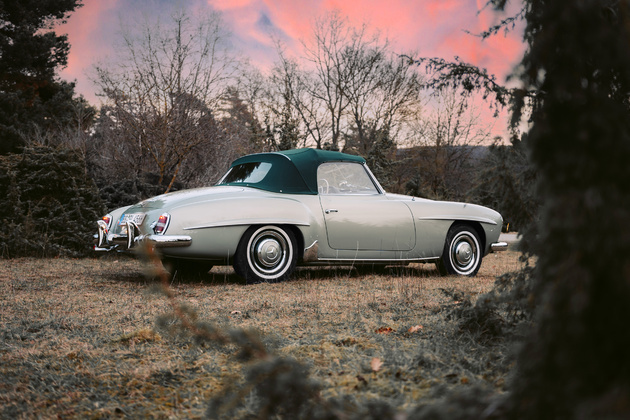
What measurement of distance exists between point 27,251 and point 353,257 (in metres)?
5.63

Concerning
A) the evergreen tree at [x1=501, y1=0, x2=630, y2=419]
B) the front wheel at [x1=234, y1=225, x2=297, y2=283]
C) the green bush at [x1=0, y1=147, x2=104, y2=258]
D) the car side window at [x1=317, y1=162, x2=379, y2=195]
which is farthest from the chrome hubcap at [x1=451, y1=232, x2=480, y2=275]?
the evergreen tree at [x1=501, y1=0, x2=630, y2=419]

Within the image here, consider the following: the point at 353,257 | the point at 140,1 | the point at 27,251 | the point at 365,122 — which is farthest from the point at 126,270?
the point at 365,122

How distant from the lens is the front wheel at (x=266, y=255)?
6148mm

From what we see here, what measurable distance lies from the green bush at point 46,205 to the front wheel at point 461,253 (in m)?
6.02

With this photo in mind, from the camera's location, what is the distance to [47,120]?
25922mm

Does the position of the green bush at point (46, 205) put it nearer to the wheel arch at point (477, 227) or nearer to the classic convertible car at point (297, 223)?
the classic convertible car at point (297, 223)

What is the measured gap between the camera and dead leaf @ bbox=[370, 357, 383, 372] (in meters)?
2.62

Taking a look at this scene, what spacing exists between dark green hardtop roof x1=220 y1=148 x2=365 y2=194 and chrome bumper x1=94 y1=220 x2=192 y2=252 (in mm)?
1433

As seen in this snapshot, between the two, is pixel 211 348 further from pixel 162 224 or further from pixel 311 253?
pixel 311 253

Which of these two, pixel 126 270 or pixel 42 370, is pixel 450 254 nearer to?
pixel 126 270

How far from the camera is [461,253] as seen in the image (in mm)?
7496

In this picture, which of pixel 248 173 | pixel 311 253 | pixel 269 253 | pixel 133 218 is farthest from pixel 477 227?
pixel 133 218

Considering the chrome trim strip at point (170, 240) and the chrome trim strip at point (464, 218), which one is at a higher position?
the chrome trim strip at point (464, 218)

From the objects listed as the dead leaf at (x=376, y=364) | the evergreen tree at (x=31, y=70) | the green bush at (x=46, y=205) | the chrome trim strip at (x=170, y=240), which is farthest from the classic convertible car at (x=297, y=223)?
the evergreen tree at (x=31, y=70)
